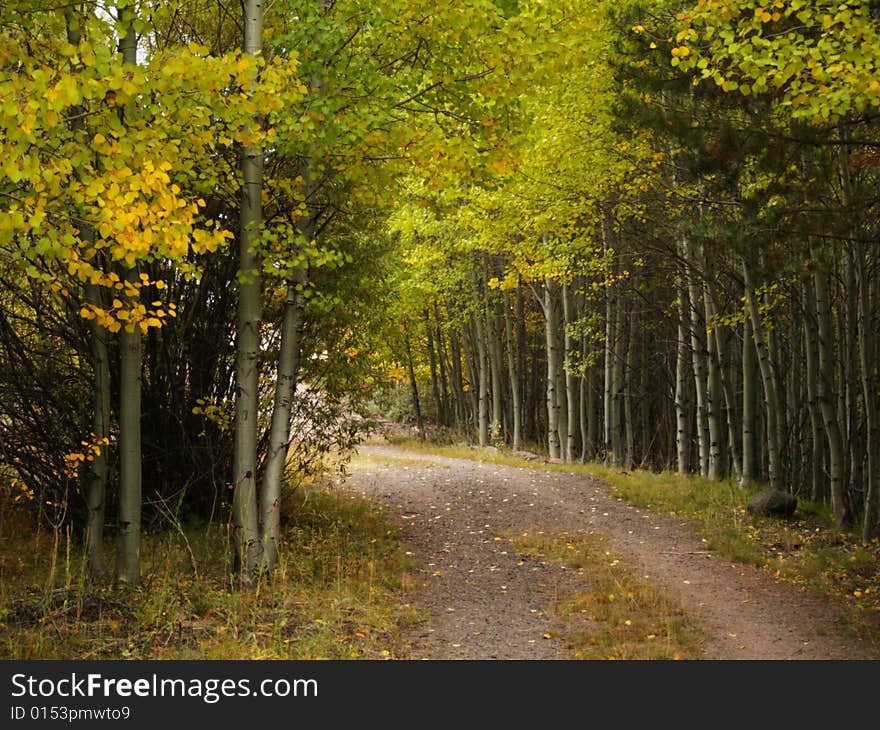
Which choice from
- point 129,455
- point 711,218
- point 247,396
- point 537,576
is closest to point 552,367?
point 711,218

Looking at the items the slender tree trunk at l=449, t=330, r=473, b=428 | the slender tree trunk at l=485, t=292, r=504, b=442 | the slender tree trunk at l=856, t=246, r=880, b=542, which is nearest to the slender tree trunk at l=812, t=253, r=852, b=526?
Answer: the slender tree trunk at l=856, t=246, r=880, b=542

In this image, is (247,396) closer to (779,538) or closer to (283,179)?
(283,179)

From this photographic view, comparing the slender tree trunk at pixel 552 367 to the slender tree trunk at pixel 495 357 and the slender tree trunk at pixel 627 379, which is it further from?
the slender tree trunk at pixel 495 357

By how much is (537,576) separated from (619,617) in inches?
67.7

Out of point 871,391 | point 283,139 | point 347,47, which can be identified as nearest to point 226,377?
point 283,139

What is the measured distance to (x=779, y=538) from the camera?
10773 mm

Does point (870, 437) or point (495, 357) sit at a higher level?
point (495, 357)

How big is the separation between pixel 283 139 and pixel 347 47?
135 centimetres

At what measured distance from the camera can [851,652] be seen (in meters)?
6.78

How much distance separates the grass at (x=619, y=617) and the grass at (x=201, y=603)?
1.65m

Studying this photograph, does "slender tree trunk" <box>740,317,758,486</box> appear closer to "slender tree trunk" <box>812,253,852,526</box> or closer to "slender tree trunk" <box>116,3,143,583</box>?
"slender tree trunk" <box>812,253,852,526</box>

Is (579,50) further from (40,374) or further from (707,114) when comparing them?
(40,374)

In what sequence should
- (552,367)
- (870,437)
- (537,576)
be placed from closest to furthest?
(537,576), (870,437), (552,367)
